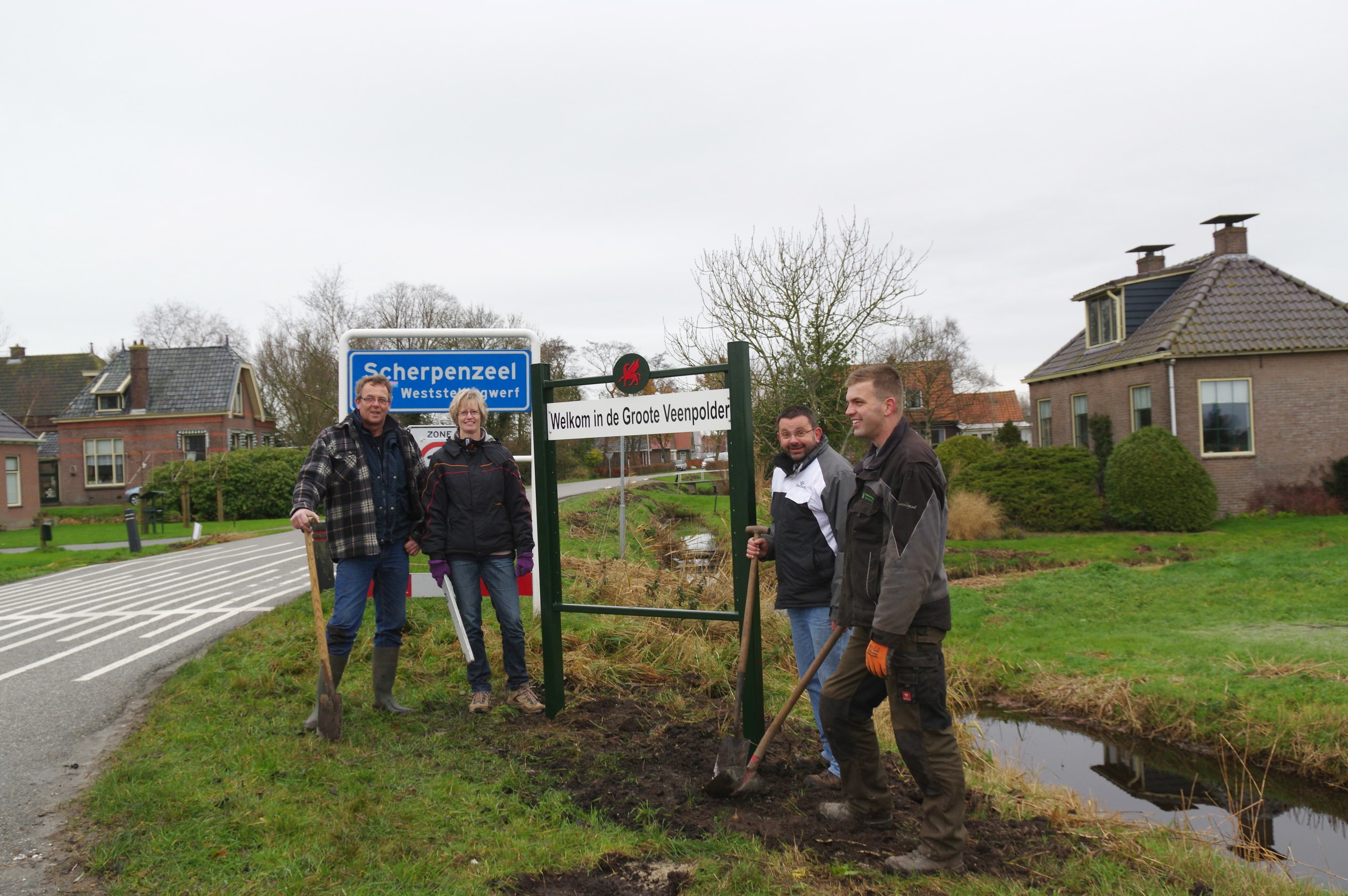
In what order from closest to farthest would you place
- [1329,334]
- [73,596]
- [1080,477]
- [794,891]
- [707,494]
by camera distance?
[794,891], [73,596], [1080,477], [1329,334], [707,494]

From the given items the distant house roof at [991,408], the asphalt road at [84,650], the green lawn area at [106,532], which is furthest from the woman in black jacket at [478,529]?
the distant house roof at [991,408]

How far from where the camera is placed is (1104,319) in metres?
24.8

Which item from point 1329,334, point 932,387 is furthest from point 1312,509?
point 932,387

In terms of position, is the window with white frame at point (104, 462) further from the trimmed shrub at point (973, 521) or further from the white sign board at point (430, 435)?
the white sign board at point (430, 435)

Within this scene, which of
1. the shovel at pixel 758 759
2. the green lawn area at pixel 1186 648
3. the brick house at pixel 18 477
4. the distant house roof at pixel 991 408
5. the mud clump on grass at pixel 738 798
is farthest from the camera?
the distant house roof at pixel 991 408

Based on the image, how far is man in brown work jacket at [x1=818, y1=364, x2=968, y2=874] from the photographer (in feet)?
10.9

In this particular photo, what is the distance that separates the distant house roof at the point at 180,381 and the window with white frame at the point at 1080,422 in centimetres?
3257

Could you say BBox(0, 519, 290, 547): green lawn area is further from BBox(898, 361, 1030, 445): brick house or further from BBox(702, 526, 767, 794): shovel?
BBox(702, 526, 767, 794): shovel

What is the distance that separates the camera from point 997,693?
27.1 feet

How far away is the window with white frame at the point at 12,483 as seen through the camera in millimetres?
29469

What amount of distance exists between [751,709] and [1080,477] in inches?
663

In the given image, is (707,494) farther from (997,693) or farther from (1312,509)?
(997,693)

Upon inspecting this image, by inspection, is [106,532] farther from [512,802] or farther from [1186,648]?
[1186,648]

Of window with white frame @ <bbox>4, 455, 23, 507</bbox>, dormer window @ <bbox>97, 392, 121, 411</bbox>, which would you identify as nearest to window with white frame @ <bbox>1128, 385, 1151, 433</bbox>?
window with white frame @ <bbox>4, 455, 23, 507</bbox>
